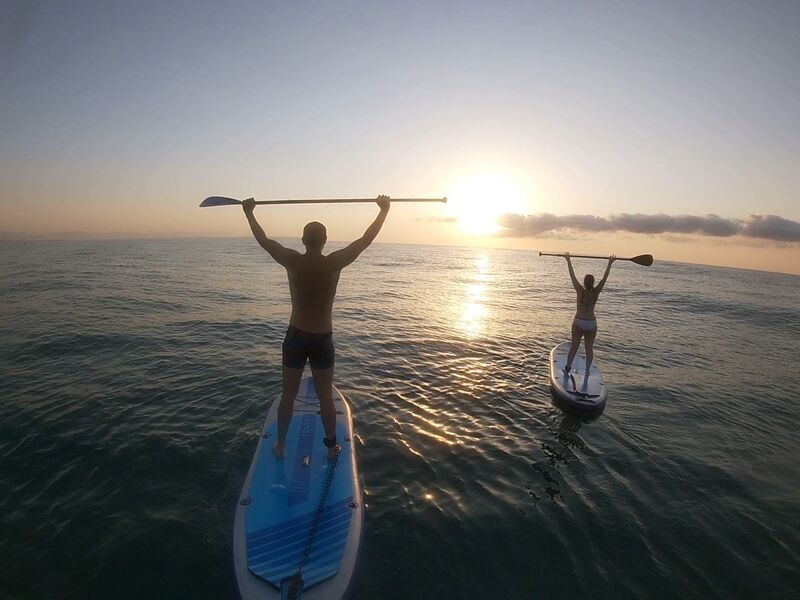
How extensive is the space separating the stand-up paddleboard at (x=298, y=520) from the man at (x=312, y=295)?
1188mm

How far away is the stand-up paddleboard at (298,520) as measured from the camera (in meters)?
4.11

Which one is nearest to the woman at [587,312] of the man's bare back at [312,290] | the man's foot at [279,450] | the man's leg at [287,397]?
the man's bare back at [312,290]

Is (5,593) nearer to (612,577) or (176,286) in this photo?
(612,577)

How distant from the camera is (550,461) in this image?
7676 millimetres

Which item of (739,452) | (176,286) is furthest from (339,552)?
(176,286)

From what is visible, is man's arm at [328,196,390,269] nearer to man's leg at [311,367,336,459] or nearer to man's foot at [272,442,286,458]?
man's leg at [311,367,336,459]

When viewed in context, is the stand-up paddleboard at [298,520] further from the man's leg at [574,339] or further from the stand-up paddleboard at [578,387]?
the man's leg at [574,339]

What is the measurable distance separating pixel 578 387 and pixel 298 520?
27.6 feet

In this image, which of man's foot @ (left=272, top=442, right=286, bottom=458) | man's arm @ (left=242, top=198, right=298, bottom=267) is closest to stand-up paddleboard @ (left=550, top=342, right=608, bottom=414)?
man's foot @ (left=272, top=442, right=286, bottom=458)

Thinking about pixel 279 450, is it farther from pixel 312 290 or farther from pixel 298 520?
pixel 312 290

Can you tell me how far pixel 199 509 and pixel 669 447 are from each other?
10.1 m

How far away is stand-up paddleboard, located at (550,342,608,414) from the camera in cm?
964

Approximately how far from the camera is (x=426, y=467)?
722 centimetres

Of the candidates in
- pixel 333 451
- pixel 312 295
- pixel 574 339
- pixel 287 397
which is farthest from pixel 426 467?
pixel 574 339
